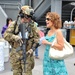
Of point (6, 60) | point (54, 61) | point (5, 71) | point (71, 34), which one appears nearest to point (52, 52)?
point (54, 61)

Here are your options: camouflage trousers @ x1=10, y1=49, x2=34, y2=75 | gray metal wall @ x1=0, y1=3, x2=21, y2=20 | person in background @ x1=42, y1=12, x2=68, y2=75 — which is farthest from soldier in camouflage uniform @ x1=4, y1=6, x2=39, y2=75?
gray metal wall @ x1=0, y1=3, x2=21, y2=20

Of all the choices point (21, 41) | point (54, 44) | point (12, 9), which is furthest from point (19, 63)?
point (12, 9)

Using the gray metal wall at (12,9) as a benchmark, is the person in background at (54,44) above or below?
below

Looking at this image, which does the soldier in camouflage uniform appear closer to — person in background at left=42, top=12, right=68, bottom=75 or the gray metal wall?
person in background at left=42, top=12, right=68, bottom=75

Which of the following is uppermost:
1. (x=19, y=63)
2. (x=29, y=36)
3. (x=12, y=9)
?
(x=12, y=9)

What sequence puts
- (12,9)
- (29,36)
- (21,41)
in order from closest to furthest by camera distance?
(21,41)
(29,36)
(12,9)

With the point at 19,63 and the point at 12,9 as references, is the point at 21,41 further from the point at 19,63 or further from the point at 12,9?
the point at 12,9

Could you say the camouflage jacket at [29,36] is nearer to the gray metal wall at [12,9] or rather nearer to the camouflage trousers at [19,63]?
the camouflage trousers at [19,63]

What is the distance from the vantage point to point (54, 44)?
4574 mm

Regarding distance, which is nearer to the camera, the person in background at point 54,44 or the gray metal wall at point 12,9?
the person in background at point 54,44

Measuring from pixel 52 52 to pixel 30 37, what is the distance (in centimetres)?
47

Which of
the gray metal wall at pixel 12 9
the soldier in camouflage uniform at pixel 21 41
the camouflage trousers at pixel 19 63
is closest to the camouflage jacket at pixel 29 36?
the soldier in camouflage uniform at pixel 21 41

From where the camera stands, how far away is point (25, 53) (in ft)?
15.1

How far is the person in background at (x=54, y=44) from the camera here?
4.60 m
